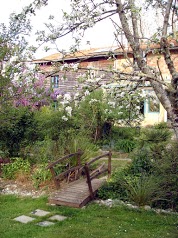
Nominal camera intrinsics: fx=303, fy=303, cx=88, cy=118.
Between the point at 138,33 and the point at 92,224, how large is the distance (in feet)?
10.8

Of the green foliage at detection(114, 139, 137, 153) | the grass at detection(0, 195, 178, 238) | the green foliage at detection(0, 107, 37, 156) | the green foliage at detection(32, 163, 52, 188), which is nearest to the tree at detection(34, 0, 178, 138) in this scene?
the grass at detection(0, 195, 178, 238)

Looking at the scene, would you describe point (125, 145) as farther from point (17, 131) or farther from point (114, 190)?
point (114, 190)

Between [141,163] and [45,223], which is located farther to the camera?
[141,163]

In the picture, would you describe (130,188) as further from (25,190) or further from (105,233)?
(25,190)

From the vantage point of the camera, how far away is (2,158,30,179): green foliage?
326 inches

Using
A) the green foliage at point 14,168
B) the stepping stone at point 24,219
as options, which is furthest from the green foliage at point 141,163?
the green foliage at point 14,168

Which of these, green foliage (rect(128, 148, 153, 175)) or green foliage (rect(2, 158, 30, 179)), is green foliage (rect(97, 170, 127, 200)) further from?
green foliage (rect(2, 158, 30, 179))

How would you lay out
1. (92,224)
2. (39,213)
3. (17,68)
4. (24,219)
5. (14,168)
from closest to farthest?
(17,68)
(92,224)
(24,219)
(39,213)
(14,168)

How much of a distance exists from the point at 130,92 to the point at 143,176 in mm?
2963

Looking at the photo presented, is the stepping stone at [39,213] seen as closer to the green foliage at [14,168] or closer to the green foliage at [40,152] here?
the green foliage at [14,168]

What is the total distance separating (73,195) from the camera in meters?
6.50

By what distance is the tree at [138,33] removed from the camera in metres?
3.14

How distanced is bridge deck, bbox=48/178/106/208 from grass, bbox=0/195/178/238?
0.14 meters

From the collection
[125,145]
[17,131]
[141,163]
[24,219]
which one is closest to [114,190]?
[141,163]
